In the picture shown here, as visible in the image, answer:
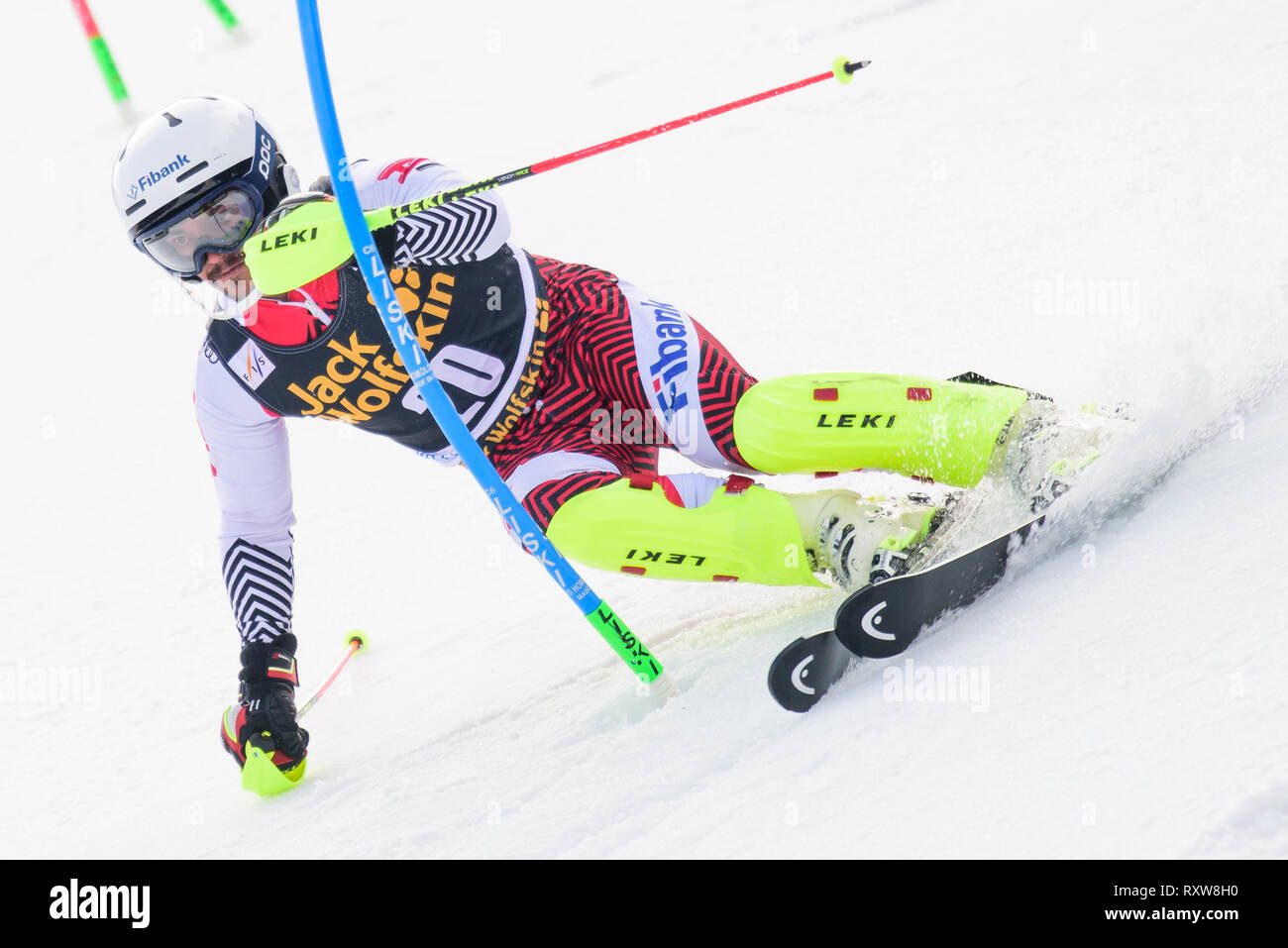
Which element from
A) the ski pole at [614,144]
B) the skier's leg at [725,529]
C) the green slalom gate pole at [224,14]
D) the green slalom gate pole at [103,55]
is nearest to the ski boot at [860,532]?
the skier's leg at [725,529]

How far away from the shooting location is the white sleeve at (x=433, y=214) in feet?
7.16

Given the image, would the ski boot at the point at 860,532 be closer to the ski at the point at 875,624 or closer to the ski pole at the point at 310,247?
the ski at the point at 875,624

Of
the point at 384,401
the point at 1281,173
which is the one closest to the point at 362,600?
the point at 384,401

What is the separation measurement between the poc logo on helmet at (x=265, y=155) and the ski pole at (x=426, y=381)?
205 millimetres

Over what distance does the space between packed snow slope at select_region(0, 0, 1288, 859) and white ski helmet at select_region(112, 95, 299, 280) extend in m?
1.15

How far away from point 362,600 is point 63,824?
43.3 inches

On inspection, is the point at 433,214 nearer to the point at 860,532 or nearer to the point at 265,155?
the point at 265,155

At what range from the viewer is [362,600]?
148 inches

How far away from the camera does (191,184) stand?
2.28 meters

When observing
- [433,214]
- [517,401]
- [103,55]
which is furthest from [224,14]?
[433,214]

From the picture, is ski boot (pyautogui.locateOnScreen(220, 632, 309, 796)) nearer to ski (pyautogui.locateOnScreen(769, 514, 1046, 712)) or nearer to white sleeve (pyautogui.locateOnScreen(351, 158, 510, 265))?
white sleeve (pyautogui.locateOnScreen(351, 158, 510, 265))

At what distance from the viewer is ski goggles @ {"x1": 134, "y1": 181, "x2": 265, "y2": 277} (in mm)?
2299

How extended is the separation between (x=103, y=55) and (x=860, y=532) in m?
7.77
